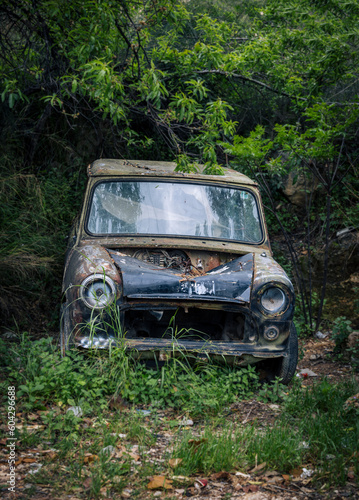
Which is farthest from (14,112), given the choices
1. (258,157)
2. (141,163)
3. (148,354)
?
(148,354)

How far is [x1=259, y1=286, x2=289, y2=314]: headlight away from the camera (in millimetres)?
3678

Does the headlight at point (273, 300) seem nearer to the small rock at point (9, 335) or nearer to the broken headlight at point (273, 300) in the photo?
the broken headlight at point (273, 300)

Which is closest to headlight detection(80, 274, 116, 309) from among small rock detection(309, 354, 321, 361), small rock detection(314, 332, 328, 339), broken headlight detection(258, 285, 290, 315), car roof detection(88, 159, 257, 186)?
broken headlight detection(258, 285, 290, 315)

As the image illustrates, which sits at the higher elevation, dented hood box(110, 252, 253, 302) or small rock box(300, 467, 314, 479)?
dented hood box(110, 252, 253, 302)

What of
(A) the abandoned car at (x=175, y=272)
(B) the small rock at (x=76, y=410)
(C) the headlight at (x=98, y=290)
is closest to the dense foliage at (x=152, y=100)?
(A) the abandoned car at (x=175, y=272)

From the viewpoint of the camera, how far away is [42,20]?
4289 millimetres

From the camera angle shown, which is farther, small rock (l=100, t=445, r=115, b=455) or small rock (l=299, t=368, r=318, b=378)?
small rock (l=299, t=368, r=318, b=378)

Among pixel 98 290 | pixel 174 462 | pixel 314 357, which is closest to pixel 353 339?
pixel 314 357

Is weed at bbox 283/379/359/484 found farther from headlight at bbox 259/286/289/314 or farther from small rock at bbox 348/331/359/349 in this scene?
small rock at bbox 348/331/359/349

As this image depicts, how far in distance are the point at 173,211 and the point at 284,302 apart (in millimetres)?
1469

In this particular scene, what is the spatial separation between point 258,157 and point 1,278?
3.15 m

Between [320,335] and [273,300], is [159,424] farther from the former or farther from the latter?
[320,335]

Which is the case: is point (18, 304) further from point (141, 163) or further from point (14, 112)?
point (14, 112)

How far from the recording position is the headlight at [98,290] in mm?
3475
